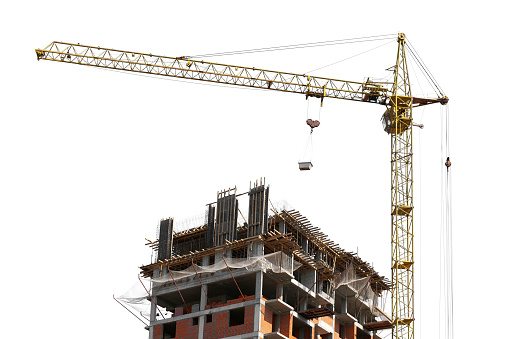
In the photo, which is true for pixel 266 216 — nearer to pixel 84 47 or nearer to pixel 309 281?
pixel 309 281

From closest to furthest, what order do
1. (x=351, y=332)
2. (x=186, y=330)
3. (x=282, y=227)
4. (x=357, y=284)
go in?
(x=186, y=330), (x=282, y=227), (x=357, y=284), (x=351, y=332)

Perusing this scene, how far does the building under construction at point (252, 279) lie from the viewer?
322 ft

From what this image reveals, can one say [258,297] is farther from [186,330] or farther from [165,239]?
[165,239]

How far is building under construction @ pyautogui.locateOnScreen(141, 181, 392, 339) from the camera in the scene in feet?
322

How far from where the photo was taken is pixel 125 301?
104500mm

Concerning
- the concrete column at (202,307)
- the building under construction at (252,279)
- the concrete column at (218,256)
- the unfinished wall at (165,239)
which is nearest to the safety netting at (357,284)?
the building under construction at (252,279)

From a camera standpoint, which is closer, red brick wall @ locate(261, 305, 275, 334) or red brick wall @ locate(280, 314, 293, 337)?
red brick wall @ locate(261, 305, 275, 334)

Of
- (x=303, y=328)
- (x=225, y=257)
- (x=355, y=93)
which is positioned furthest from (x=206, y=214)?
(x=355, y=93)

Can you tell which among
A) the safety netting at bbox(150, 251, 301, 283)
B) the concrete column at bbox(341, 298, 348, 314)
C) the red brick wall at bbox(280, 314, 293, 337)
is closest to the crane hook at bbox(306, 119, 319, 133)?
the concrete column at bbox(341, 298, 348, 314)

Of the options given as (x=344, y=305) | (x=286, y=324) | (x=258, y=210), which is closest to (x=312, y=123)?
(x=344, y=305)

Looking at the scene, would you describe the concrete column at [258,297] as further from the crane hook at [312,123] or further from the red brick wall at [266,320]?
the crane hook at [312,123]

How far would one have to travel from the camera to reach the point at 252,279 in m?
100

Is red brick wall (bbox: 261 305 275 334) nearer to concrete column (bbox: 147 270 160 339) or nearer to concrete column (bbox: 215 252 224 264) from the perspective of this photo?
concrete column (bbox: 215 252 224 264)

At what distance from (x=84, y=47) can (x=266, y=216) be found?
142 ft
